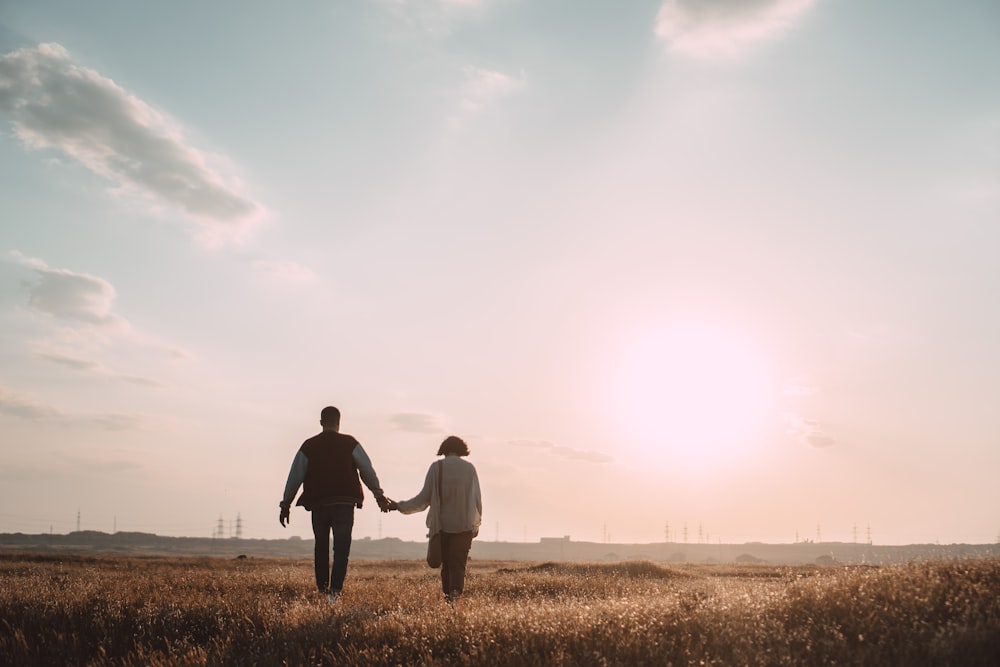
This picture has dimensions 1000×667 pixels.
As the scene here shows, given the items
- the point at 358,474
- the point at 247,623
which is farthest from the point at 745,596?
the point at 358,474

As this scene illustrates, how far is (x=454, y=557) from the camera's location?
35.0ft

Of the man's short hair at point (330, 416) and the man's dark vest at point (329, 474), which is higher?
the man's short hair at point (330, 416)

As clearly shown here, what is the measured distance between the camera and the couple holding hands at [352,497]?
35.2 feet

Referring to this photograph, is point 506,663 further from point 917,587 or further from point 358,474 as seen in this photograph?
point 358,474

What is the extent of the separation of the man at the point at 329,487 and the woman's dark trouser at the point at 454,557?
1.27m

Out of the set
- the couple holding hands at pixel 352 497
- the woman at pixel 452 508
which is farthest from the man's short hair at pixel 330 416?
the woman at pixel 452 508

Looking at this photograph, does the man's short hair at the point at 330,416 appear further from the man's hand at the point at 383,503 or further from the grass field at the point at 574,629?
the grass field at the point at 574,629

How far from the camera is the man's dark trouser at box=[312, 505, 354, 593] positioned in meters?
10.8

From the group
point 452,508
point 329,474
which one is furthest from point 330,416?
point 452,508

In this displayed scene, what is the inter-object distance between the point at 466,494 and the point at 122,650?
4.67m

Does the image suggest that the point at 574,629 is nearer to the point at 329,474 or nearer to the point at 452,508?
the point at 452,508

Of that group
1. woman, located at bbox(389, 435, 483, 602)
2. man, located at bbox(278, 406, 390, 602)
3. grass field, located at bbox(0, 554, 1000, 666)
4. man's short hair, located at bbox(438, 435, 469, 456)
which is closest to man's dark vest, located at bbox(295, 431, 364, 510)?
man, located at bbox(278, 406, 390, 602)

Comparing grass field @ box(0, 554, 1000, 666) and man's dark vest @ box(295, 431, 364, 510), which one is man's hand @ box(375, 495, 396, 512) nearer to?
man's dark vest @ box(295, 431, 364, 510)

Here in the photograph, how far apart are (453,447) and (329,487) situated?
195 cm
